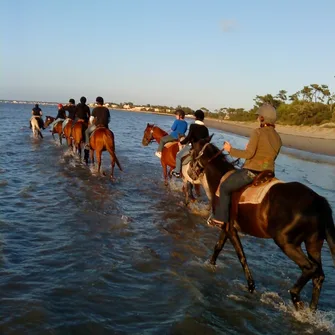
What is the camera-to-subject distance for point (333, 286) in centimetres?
657

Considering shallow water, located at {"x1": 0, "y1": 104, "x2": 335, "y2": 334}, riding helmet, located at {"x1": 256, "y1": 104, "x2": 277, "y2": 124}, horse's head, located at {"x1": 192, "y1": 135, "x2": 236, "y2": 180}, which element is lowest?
shallow water, located at {"x1": 0, "y1": 104, "x2": 335, "y2": 334}

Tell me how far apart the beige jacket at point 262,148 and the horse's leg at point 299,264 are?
1.24 meters

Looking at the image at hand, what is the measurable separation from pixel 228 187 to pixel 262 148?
846 millimetres

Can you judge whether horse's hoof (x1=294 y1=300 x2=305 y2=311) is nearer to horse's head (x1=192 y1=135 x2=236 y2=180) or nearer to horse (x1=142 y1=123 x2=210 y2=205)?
horse's head (x1=192 y1=135 x2=236 y2=180)

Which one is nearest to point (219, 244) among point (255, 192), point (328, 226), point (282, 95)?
point (255, 192)

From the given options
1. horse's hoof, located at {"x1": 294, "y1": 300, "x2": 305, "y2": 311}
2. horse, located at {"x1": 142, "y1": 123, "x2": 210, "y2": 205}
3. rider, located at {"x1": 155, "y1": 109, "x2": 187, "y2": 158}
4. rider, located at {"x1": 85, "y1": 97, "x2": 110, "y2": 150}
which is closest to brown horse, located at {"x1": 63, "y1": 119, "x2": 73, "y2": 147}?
rider, located at {"x1": 85, "y1": 97, "x2": 110, "y2": 150}

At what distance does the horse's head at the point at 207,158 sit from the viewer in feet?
23.2

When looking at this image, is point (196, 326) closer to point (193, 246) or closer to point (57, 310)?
point (57, 310)

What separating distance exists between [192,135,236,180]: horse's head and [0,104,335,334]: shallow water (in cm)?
173

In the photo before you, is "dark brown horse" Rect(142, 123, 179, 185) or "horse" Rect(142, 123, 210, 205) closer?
"horse" Rect(142, 123, 210, 205)

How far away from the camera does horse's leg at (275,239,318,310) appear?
5.25 meters

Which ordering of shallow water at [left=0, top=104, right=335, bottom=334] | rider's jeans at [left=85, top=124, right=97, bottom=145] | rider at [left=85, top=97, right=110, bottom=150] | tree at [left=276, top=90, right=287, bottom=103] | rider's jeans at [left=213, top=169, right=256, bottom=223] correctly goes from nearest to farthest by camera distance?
shallow water at [left=0, top=104, right=335, bottom=334], rider's jeans at [left=213, top=169, right=256, bottom=223], rider at [left=85, top=97, right=110, bottom=150], rider's jeans at [left=85, top=124, right=97, bottom=145], tree at [left=276, top=90, right=287, bottom=103]

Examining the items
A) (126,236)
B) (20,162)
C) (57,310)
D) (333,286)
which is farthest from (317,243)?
(20,162)

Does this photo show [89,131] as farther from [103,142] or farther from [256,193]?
[256,193]
